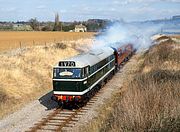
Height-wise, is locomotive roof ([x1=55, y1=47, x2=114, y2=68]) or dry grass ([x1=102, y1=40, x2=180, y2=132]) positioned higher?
locomotive roof ([x1=55, y1=47, x2=114, y2=68])

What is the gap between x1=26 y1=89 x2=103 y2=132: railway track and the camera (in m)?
16.3

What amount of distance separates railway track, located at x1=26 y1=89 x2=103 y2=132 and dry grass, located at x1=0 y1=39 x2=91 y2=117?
3.00 metres

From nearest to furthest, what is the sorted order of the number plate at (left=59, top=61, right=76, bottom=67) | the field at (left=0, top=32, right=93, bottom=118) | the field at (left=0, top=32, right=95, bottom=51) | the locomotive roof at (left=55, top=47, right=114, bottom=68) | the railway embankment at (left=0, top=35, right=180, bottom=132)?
the railway embankment at (left=0, top=35, right=180, bottom=132) → the number plate at (left=59, top=61, right=76, bottom=67) → the locomotive roof at (left=55, top=47, right=114, bottom=68) → the field at (left=0, top=32, right=93, bottom=118) → the field at (left=0, top=32, right=95, bottom=51)

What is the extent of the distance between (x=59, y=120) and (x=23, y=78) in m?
10.4

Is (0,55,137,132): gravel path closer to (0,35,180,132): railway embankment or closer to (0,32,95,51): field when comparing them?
(0,35,180,132): railway embankment

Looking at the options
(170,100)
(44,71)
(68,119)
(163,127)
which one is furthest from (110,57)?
(163,127)

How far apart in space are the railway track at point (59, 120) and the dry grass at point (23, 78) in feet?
9.84

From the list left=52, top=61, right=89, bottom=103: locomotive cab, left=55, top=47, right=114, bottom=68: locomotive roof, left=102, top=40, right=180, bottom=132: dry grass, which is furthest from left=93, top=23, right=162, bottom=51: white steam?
left=102, top=40, right=180, bottom=132: dry grass

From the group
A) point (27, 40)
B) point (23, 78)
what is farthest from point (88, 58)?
point (27, 40)

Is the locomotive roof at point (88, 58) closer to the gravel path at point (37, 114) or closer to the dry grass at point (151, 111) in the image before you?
the gravel path at point (37, 114)

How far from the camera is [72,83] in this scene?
64.4 feet

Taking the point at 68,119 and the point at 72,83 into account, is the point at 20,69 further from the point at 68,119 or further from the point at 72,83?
the point at 68,119

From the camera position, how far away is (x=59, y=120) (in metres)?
17.7

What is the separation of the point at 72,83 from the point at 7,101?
197 inches
